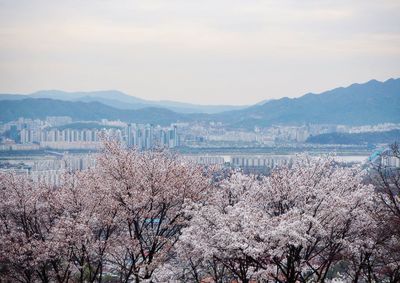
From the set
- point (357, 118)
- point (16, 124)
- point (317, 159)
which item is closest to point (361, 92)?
point (357, 118)

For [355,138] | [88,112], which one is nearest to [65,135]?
[88,112]

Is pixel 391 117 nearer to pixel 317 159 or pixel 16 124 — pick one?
pixel 16 124

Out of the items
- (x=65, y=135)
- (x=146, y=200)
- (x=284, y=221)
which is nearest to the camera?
(x=284, y=221)

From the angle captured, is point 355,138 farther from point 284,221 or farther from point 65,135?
point 284,221

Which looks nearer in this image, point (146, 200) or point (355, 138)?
point (146, 200)

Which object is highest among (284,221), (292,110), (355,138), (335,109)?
(335,109)

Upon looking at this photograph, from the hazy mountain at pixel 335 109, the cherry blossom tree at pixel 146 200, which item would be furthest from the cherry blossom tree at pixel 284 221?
the hazy mountain at pixel 335 109

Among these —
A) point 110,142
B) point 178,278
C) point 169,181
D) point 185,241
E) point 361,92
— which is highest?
point 361,92

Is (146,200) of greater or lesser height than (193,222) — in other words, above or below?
above

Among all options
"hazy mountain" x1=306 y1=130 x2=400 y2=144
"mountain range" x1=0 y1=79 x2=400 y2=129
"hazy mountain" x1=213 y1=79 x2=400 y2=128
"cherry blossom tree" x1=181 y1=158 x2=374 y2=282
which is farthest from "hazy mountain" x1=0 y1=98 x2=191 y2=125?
"cherry blossom tree" x1=181 y1=158 x2=374 y2=282
